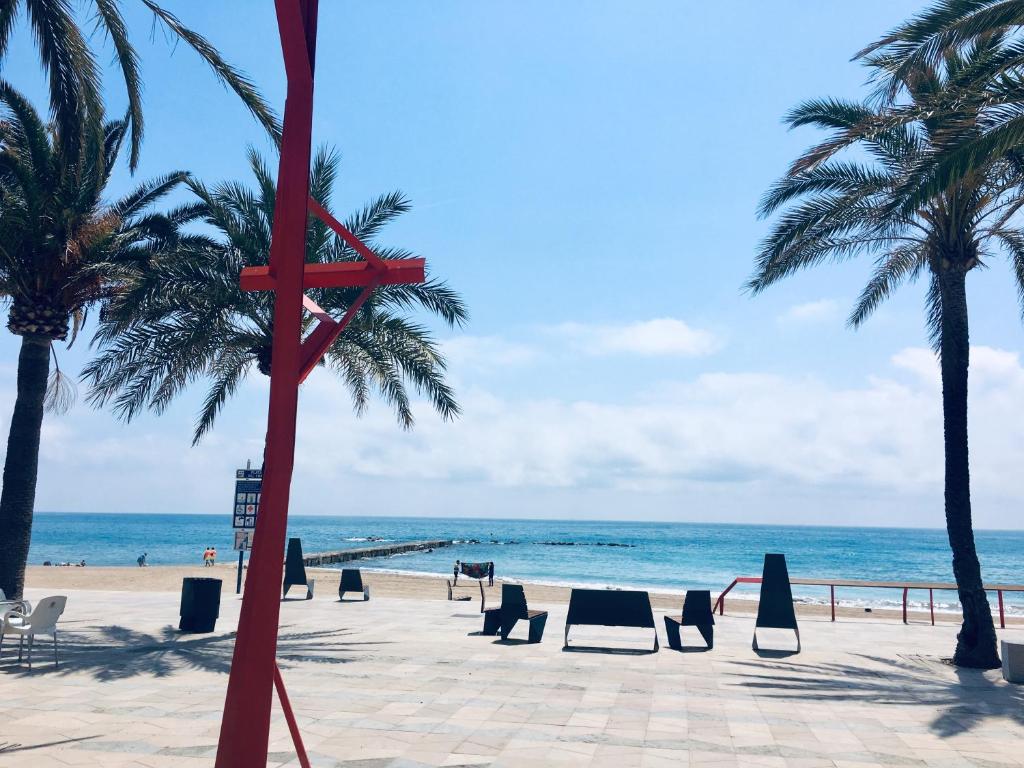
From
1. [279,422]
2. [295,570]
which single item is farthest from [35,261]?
[279,422]

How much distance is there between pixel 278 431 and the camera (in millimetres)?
4305

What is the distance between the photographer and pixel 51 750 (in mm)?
5934

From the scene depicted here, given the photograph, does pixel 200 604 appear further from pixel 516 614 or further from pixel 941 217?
pixel 941 217

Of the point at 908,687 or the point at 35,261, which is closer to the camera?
the point at 908,687

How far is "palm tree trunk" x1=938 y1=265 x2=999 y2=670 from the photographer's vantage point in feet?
37.7

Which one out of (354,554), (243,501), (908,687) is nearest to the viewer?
(908,687)

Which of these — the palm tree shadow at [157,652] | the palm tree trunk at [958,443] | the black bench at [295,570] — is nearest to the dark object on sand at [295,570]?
the black bench at [295,570]

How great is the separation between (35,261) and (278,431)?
10.3 m

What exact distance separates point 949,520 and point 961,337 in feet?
8.95

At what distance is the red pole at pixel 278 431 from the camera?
13.3ft

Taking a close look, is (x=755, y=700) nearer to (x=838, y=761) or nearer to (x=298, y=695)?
(x=838, y=761)

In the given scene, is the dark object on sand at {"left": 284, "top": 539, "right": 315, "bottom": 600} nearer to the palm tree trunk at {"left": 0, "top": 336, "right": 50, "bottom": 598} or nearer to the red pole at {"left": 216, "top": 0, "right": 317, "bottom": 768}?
the palm tree trunk at {"left": 0, "top": 336, "right": 50, "bottom": 598}

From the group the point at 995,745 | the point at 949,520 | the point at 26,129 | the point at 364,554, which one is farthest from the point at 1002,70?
the point at 364,554

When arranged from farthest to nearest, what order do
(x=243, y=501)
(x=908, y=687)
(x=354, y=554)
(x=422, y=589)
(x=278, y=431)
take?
(x=354, y=554) < (x=422, y=589) < (x=243, y=501) < (x=908, y=687) < (x=278, y=431)
